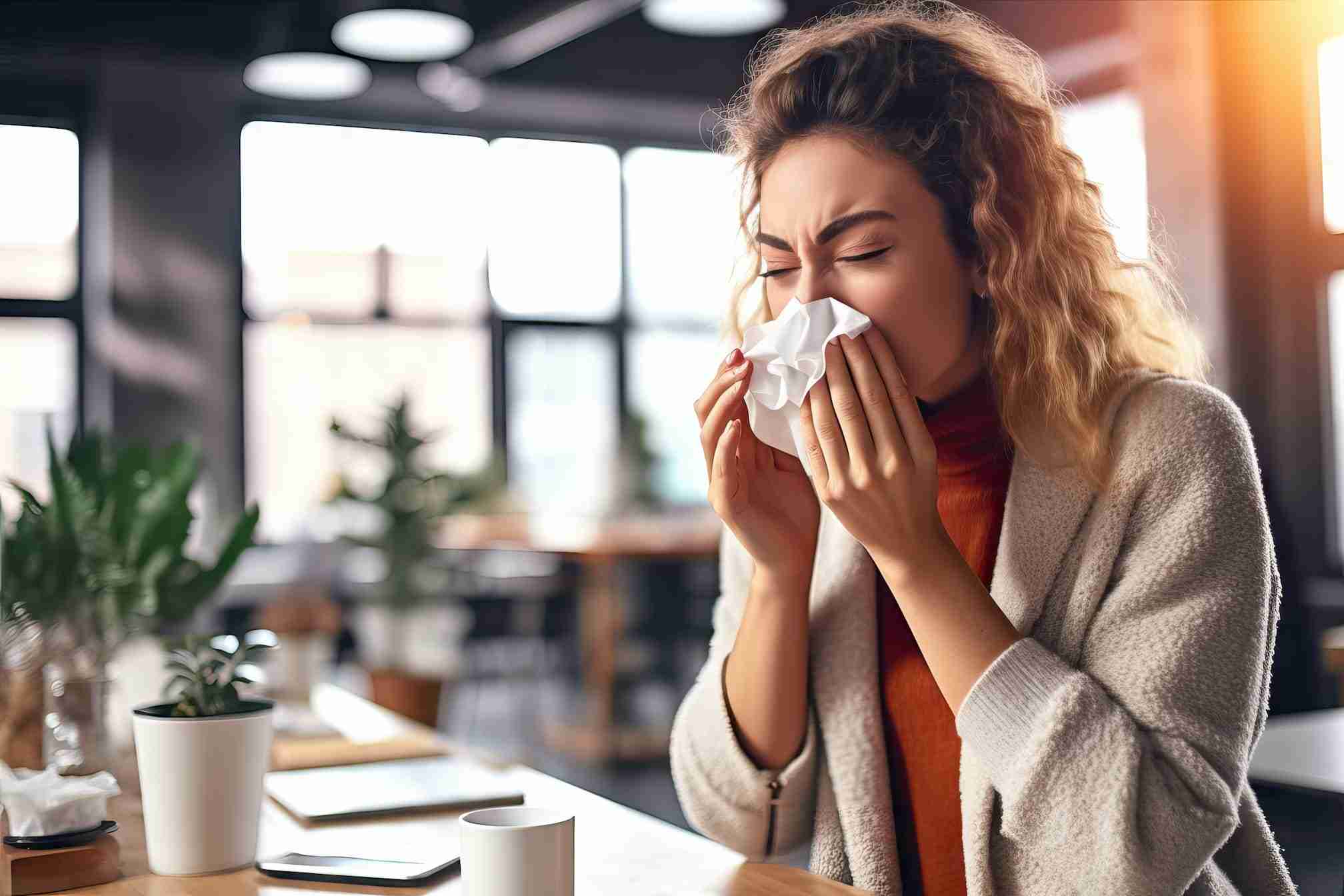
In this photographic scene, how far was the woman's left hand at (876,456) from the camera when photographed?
3.68 ft

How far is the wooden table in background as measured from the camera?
5.55 metres

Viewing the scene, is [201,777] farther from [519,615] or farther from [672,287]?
[672,287]

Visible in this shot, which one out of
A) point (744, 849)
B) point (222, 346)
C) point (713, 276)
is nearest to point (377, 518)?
point (222, 346)

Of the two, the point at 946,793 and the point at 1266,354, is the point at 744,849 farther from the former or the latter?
the point at 1266,354

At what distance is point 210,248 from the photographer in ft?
24.0

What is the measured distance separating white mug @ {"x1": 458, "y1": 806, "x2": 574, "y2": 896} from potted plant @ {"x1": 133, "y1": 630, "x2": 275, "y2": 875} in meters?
0.27

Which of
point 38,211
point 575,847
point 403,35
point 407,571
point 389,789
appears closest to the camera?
point 575,847

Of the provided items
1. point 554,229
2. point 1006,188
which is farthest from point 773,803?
point 554,229

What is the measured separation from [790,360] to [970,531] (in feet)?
1.03

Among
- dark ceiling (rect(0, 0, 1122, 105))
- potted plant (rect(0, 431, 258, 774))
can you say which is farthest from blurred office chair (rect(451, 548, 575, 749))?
potted plant (rect(0, 431, 258, 774))

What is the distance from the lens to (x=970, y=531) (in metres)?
1.36

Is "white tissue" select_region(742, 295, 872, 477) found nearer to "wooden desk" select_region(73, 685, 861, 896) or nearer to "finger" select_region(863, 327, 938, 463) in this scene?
"finger" select_region(863, 327, 938, 463)

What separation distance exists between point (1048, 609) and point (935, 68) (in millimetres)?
546

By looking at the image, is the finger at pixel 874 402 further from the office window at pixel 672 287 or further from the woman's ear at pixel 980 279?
the office window at pixel 672 287
